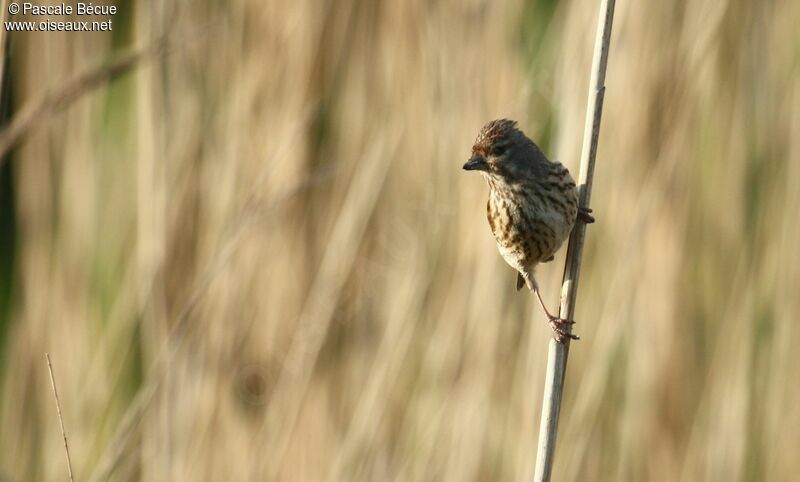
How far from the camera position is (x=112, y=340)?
2.97 m

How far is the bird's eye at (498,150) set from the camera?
7.51ft

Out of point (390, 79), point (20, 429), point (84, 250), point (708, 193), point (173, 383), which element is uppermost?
point (390, 79)

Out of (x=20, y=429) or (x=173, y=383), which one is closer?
(x=173, y=383)

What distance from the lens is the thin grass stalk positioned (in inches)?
75.0

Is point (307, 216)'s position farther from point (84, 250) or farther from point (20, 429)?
point (20, 429)

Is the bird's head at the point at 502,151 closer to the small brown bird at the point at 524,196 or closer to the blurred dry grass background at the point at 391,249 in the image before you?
the small brown bird at the point at 524,196

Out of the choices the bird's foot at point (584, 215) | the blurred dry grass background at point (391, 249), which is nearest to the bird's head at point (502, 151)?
the bird's foot at point (584, 215)

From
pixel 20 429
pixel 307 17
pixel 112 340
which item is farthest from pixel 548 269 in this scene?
pixel 20 429

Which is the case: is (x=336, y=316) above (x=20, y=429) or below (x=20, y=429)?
above

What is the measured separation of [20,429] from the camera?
3.15 m

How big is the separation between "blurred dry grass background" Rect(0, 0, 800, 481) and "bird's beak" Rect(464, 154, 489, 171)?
462 mm

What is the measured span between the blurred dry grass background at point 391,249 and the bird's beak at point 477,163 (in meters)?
0.46

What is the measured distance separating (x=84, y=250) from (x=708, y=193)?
195 centimetres

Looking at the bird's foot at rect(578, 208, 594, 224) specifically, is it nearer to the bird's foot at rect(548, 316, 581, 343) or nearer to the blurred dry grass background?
the bird's foot at rect(548, 316, 581, 343)
